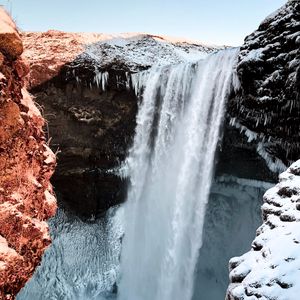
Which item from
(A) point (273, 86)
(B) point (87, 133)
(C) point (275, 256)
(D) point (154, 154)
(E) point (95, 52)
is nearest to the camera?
(C) point (275, 256)

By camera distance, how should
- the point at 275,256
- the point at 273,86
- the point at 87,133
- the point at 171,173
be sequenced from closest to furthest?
Result: the point at 275,256
the point at 273,86
the point at 171,173
the point at 87,133

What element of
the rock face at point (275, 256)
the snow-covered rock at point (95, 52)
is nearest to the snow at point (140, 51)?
the snow-covered rock at point (95, 52)

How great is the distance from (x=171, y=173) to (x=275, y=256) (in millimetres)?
9532

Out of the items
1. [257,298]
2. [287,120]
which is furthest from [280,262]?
[287,120]

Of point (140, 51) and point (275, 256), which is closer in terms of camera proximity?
point (275, 256)

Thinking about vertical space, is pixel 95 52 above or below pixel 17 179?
above

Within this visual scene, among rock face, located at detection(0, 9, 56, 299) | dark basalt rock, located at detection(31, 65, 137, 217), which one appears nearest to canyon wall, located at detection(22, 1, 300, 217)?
dark basalt rock, located at detection(31, 65, 137, 217)

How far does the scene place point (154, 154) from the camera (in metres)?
13.9

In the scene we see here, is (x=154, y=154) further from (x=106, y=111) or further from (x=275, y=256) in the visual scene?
(x=275, y=256)

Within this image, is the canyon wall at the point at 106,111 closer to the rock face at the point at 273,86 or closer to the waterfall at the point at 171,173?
the rock face at the point at 273,86

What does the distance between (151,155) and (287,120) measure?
589 cm

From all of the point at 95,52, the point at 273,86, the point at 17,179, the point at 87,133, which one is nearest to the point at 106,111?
the point at 87,133

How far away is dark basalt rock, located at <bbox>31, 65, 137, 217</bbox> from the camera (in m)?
13.7

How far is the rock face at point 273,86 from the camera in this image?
9086 millimetres
